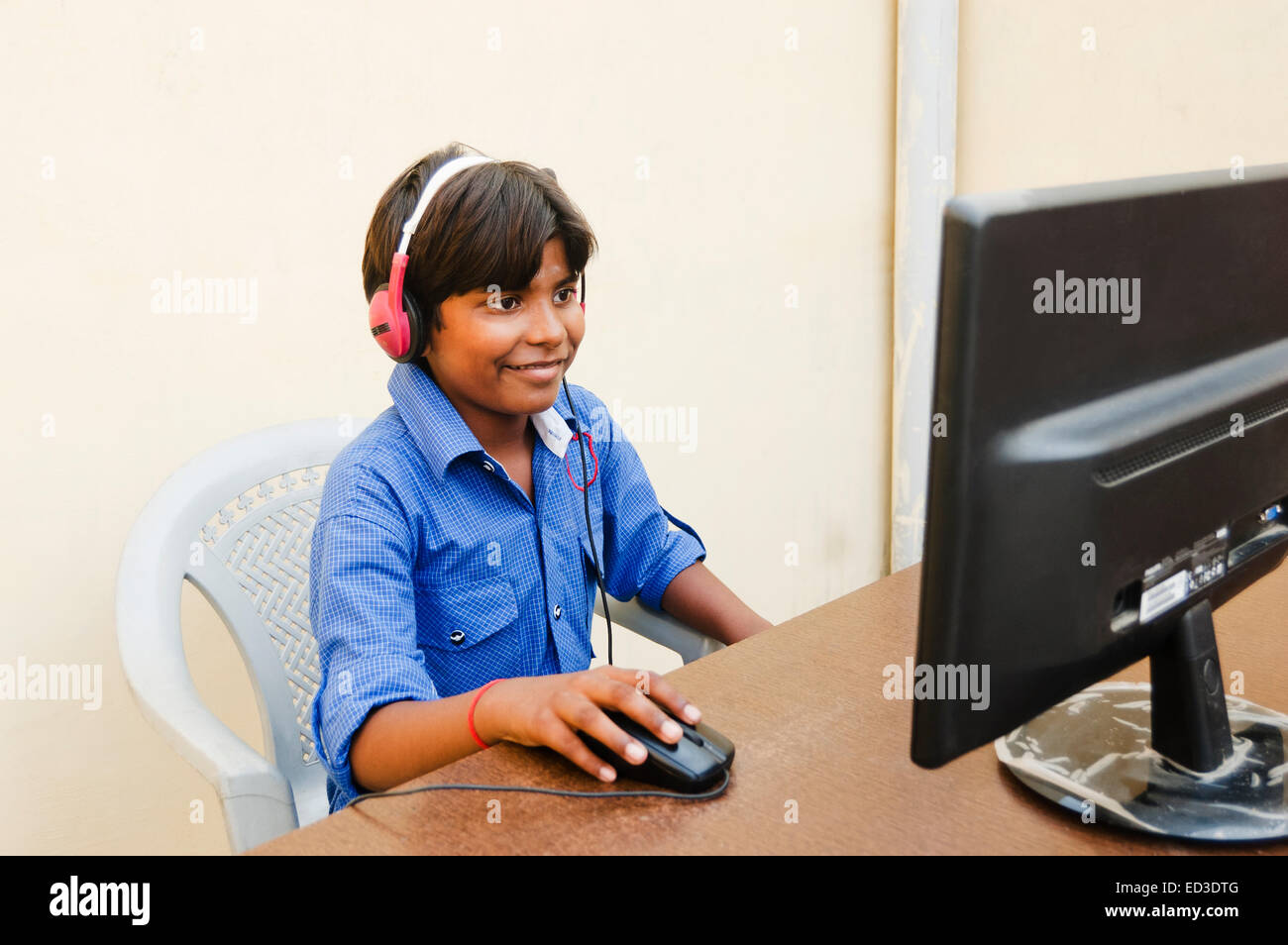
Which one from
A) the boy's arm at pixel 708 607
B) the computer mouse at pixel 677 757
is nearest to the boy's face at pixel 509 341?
the boy's arm at pixel 708 607

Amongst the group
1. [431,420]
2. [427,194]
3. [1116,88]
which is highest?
[1116,88]

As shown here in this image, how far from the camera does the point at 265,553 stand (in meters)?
1.25

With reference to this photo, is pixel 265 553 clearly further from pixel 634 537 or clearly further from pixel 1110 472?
pixel 1110 472

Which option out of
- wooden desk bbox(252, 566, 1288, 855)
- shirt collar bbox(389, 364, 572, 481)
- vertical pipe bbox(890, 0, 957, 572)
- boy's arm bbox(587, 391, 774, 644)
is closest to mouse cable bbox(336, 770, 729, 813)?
wooden desk bbox(252, 566, 1288, 855)

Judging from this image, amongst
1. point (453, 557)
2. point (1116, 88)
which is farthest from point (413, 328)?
point (1116, 88)

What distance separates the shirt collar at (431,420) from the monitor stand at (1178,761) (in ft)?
1.88

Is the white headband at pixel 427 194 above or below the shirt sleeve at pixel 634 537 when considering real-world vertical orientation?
above

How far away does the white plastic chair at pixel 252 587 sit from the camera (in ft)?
3.42

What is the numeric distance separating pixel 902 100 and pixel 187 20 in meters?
1.66

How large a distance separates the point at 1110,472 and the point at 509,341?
0.63 metres

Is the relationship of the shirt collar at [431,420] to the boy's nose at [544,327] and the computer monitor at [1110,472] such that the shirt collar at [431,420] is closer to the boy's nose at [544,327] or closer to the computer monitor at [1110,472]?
the boy's nose at [544,327]

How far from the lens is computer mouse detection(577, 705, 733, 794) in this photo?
74 cm

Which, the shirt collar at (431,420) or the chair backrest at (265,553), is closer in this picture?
the shirt collar at (431,420)
